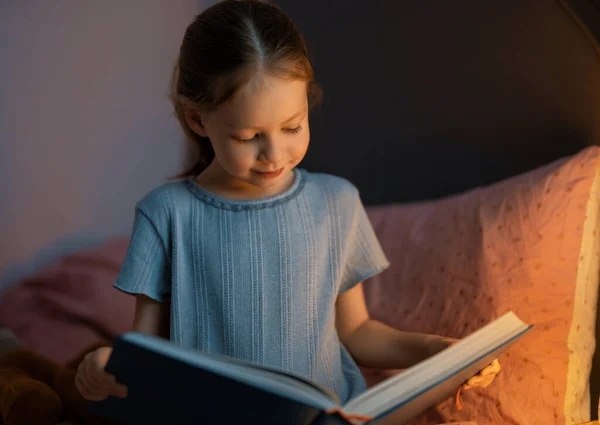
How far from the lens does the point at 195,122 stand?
39.2 inches

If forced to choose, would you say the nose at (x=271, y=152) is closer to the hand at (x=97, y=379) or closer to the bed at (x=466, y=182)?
the hand at (x=97, y=379)

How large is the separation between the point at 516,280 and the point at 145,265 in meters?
0.63

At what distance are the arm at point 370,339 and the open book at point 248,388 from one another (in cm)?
24

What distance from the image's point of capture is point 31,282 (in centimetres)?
174

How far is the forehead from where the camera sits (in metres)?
0.89

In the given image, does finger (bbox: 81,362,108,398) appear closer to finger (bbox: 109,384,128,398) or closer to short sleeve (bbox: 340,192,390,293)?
finger (bbox: 109,384,128,398)

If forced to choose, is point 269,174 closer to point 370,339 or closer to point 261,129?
point 261,129

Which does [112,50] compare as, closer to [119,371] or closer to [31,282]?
[31,282]

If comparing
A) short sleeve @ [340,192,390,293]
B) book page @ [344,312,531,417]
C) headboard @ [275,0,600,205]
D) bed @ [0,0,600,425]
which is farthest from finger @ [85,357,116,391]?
headboard @ [275,0,600,205]

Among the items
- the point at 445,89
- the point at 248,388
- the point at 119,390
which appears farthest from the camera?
the point at 445,89

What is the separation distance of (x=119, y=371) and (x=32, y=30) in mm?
1214

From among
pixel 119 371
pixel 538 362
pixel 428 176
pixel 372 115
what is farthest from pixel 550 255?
pixel 119 371

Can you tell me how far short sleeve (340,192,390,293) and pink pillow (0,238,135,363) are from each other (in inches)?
26.9

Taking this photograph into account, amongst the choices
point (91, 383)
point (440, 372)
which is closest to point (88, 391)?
point (91, 383)
